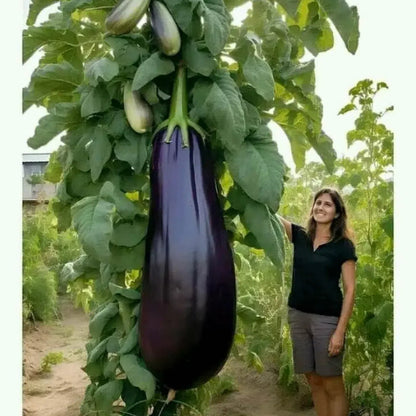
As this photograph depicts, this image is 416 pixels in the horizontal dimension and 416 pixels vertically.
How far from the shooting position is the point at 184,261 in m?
0.90

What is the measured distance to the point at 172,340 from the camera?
2.98 feet

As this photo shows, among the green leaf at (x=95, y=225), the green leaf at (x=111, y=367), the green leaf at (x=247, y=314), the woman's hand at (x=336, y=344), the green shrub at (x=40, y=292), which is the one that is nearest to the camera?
the green leaf at (x=95, y=225)

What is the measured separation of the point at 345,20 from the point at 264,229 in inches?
13.0

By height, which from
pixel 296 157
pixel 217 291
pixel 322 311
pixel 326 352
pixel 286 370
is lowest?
pixel 286 370

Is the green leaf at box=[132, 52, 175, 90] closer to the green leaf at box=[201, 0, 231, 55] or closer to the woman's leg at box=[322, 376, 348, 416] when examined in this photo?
the green leaf at box=[201, 0, 231, 55]

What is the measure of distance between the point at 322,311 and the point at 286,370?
0.56m

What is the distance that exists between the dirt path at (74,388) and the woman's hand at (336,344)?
484mm

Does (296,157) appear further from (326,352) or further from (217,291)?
(326,352)

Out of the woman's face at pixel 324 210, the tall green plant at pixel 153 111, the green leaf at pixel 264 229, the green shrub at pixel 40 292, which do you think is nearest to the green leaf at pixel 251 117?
the tall green plant at pixel 153 111

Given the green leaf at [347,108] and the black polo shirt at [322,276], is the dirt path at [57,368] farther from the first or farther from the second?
the green leaf at [347,108]

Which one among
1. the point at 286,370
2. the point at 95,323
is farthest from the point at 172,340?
the point at 286,370

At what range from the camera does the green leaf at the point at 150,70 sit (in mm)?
862

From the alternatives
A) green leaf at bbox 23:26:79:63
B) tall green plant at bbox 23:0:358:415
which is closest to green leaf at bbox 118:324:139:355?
tall green plant at bbox 23:0:358:415

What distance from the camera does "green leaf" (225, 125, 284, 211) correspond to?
0.89m
